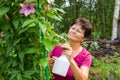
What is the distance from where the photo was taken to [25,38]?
8.57 ft

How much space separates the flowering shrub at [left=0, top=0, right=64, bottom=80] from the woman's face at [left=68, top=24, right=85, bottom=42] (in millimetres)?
490

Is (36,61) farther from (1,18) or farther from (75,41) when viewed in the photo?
(75,41)

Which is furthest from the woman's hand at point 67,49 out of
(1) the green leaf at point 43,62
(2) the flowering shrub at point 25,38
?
(1) the green leaf at point 43,62

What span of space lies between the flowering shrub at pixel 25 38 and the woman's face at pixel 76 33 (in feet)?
1.61

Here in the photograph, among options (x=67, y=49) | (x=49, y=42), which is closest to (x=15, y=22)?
(x=49, y=42)

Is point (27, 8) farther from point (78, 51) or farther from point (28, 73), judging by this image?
point (78, 51)

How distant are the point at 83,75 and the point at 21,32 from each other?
0.79 metres

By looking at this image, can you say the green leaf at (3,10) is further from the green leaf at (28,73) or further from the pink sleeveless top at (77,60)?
the pink sleeveless top at (77,60)

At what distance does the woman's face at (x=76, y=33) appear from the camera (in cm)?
317

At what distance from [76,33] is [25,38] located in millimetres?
682

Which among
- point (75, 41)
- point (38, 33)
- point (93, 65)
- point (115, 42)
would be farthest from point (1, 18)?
point (115, 42)

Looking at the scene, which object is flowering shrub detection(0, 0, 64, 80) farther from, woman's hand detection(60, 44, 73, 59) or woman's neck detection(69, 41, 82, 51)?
woman's neck detection(69, 41, 82, 51)

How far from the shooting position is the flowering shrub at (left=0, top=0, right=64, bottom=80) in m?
2.55

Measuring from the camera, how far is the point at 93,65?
764 cm
